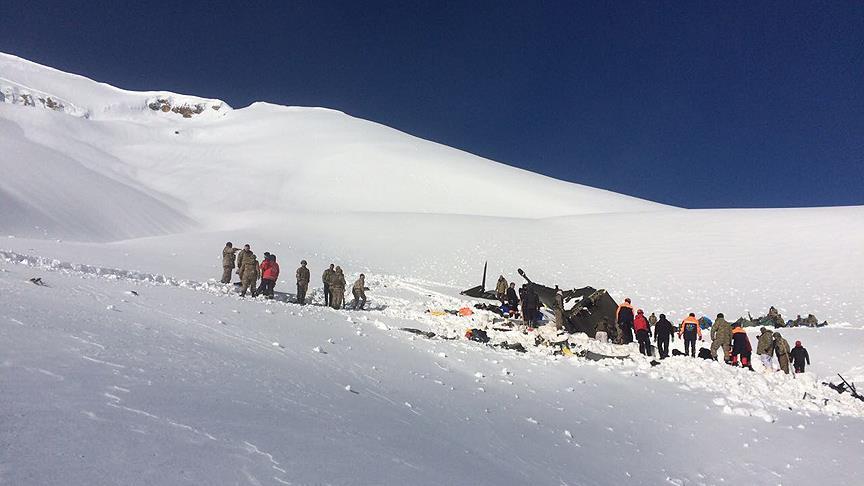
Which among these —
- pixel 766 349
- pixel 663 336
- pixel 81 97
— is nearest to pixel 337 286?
pixel 663 336

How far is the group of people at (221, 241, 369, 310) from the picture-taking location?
13.3 meters

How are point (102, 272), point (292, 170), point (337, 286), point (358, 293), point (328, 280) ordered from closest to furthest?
point (102, 272) → point (337, 286) → point (328, 280) → point (358, 293) → point (292, 170)

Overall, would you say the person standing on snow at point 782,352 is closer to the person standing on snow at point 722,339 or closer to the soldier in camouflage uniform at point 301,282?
the person standing on snow at point 722,339

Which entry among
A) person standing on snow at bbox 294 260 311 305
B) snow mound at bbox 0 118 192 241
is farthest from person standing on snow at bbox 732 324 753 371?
snow mound at bbox 0 118 192 241

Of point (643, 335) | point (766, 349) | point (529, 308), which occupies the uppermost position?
point (529, 308)

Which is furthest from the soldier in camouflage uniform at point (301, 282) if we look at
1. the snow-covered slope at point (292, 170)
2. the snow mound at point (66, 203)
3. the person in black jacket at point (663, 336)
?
the snow-covered slope at point (292, 170)

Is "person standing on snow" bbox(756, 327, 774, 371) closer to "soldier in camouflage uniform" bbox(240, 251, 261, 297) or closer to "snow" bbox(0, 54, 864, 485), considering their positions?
"snow" bbox(0, 54, 864, 485)

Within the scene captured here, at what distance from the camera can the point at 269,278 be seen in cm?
1353

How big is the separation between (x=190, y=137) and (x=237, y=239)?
6109cm

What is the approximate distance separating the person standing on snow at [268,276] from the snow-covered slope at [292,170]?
54.9 feet

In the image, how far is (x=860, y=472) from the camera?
6355mm

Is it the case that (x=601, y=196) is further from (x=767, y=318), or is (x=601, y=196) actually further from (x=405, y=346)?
(x=405, y=346)

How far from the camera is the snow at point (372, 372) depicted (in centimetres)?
351

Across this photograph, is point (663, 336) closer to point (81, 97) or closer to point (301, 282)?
point (301, 282)
